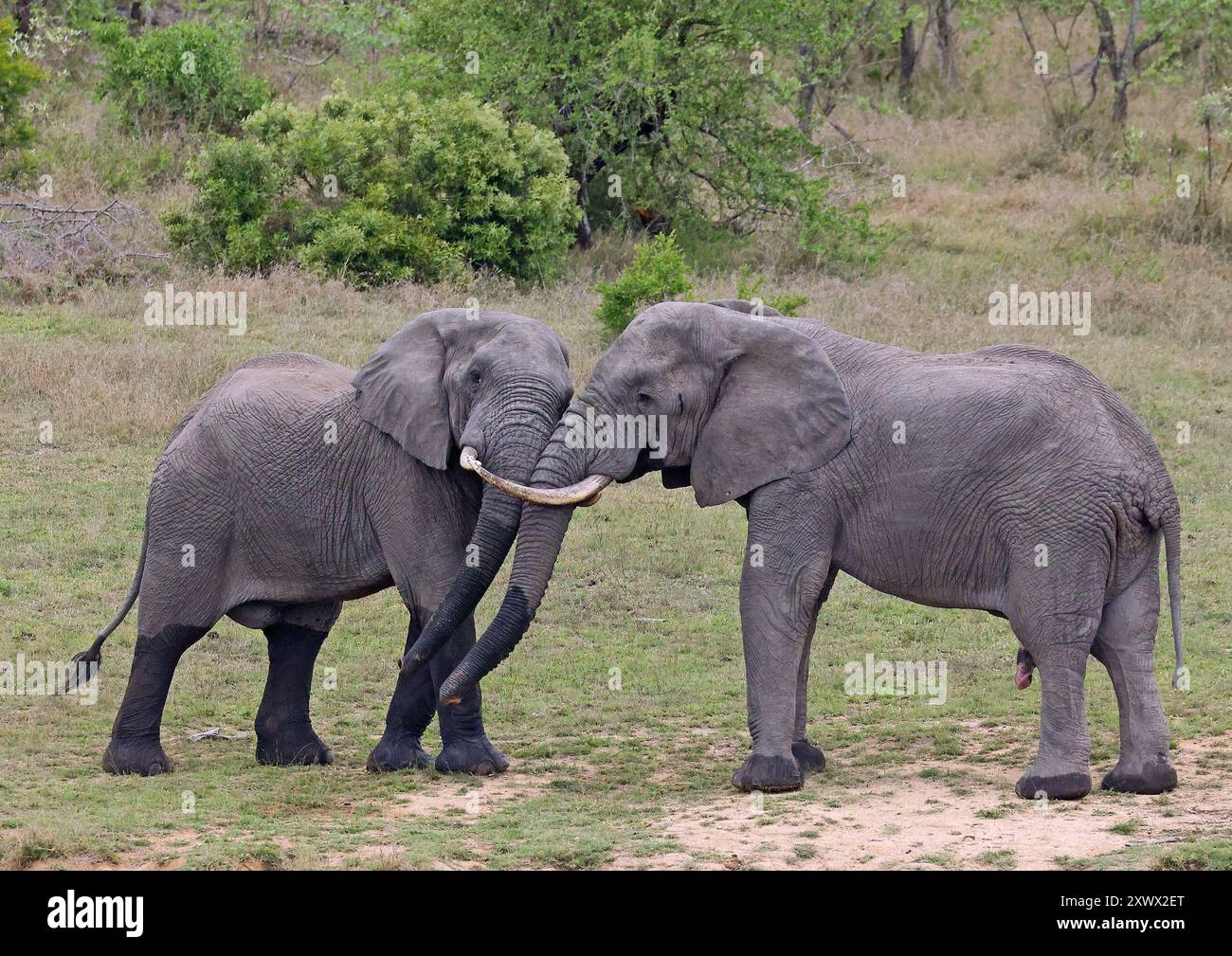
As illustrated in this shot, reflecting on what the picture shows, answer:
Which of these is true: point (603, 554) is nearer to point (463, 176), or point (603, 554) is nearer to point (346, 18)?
point (463, 176)

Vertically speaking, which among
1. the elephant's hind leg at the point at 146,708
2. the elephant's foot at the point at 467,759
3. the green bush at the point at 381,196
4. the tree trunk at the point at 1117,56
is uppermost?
the tree trunk at the point at 1117,56

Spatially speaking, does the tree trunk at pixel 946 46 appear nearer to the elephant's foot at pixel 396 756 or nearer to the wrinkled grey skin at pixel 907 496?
the wrinkled grey skin at pixel 907 496

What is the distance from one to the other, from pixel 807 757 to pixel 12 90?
14.8 m

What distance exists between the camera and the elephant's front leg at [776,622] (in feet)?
30.8

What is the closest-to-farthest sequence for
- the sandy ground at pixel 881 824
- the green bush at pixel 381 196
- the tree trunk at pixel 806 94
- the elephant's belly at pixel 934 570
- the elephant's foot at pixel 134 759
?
the sandy ground at pixel 881 824
the elephant's belly at pixel 934 570
the elephant's foot at pixel 134 759
the green bush at pixel 381 196
the tree trunk at pixel 806 94

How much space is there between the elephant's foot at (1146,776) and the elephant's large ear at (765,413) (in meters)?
2.14

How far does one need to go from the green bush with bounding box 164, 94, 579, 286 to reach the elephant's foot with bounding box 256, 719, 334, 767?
10.1 m

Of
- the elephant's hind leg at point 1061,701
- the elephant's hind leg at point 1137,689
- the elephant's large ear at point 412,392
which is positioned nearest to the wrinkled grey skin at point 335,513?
the elephant's large ear at point 412,392

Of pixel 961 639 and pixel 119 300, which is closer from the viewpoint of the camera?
pixel 961 639

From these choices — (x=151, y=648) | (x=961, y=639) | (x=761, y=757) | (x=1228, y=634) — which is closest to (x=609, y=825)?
(x=761, y=757)

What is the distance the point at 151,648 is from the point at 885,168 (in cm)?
1790

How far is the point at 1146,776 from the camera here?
9180 mm

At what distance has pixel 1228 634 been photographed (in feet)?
41.6

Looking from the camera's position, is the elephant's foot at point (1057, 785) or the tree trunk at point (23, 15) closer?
Answer: the elephant's foot at point (1057, 785)
